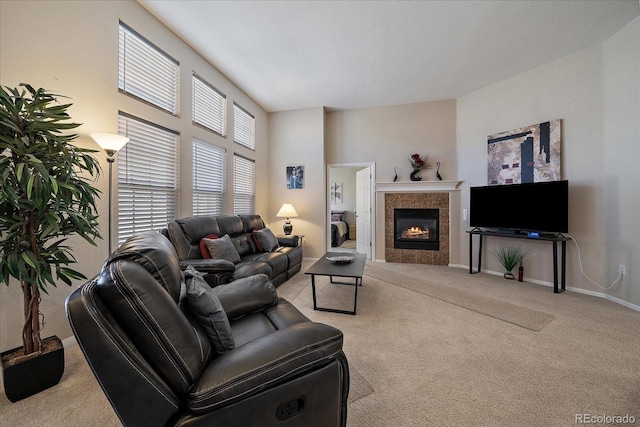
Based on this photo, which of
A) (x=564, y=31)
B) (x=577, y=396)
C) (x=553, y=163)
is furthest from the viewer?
(x=553, y=163)

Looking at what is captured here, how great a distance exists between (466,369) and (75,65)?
3.91 meters

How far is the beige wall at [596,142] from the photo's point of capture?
2812 mm

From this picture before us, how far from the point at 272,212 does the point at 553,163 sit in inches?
192

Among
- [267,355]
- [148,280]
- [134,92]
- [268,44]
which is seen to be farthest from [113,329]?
[268,44]

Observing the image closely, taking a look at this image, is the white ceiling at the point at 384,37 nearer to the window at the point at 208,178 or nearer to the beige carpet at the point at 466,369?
the window at the point at 208,178

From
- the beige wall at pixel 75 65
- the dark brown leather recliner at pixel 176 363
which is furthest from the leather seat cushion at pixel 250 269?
the dark brown leather recliner at pixel 176 363

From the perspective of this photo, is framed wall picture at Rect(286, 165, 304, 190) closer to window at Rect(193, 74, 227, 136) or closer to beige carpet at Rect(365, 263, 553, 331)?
window at Rect(193, 74, 227, 136)

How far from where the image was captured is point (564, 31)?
293 cm

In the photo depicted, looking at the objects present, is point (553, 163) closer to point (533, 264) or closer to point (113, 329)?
point (533, 264)

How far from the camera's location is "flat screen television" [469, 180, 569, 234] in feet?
10.8

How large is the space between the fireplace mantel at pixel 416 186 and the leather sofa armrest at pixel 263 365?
4460 mm

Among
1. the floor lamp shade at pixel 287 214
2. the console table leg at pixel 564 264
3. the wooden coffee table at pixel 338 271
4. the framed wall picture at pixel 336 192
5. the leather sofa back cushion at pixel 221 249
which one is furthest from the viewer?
the framed wall picture at pixel 336 192

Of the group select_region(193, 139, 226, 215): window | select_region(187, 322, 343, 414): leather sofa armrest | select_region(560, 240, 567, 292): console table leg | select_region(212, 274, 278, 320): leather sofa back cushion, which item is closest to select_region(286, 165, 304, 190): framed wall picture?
select_region(193, 139, 226, 215): window

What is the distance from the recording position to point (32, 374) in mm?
1534
